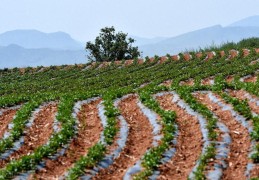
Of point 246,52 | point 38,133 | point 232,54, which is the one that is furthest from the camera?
point 246,52

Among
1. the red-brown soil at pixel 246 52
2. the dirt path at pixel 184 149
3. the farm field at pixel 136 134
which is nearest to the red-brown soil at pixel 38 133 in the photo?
the farm field at pixel 136 134

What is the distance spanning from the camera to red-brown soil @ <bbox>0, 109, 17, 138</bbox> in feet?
61.2

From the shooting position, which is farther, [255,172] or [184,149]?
[184,149]

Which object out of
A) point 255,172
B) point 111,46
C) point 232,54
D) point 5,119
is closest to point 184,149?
point 255,172

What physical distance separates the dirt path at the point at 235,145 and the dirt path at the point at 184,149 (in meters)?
1.03

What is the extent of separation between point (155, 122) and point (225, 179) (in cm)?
608

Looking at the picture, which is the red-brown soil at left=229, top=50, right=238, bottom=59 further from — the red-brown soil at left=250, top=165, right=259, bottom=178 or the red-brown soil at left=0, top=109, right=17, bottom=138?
the red-brown soil at left=250, top=165, right=259, bottom=178

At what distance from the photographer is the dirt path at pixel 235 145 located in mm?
12930

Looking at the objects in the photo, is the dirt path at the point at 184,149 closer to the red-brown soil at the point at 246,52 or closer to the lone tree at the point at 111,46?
the red-brown soil at the point at 246,52

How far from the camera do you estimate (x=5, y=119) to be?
20.8 meters

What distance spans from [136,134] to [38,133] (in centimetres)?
381

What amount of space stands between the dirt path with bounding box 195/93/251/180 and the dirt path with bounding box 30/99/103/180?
186 inches

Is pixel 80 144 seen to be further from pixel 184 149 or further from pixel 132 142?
pixel 184 149

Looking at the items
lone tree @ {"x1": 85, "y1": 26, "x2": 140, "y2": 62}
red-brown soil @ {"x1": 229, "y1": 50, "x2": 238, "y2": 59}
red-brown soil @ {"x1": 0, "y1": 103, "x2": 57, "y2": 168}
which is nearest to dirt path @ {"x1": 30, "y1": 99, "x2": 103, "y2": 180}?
red-brown soil @ {"x1": 0, "y1": 103, "x2": 57, "y2": 168}
